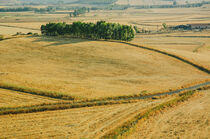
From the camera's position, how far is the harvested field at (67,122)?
3672 centimetres

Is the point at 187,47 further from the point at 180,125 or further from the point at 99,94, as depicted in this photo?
the point at 180,125

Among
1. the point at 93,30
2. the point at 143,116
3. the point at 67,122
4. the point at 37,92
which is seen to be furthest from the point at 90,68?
the point at 93,30

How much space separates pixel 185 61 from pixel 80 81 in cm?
4068

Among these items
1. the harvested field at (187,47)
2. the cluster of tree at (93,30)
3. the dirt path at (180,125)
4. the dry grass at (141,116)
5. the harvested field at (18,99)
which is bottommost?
the dirt path at (180,125)

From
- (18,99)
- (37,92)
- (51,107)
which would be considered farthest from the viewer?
(37,92)

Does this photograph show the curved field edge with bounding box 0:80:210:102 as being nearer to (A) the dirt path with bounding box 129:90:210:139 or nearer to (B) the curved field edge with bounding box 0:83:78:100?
(B) the curved field edge with bounding box 0:83:78:100

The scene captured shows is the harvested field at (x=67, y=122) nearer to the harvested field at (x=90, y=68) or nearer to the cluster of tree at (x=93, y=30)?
the harvested field at (x=90, y=68)

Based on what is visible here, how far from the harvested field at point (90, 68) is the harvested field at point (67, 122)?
9.21m

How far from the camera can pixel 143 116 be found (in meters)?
43.0

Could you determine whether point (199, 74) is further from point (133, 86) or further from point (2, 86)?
point (2, 86)

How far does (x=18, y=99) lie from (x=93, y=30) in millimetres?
75985

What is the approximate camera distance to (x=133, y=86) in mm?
62469

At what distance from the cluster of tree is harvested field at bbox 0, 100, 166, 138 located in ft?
252

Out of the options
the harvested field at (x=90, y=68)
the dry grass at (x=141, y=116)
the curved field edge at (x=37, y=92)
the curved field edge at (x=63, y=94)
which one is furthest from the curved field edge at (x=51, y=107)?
the dry grass at (x=141, y=116)
